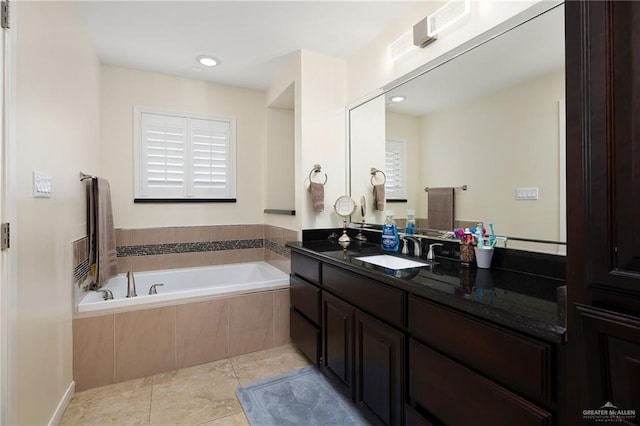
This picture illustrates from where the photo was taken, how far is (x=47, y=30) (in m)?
1.58

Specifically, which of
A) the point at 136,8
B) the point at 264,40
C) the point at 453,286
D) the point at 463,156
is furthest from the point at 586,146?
the point at 136,8

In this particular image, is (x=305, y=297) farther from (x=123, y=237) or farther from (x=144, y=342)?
(x=123, y=237)

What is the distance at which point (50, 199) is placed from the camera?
5.25 feet

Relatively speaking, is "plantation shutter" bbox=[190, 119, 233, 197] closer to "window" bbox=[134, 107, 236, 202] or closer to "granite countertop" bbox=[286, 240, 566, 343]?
"window" bbox=[134, 107, 236, 202]

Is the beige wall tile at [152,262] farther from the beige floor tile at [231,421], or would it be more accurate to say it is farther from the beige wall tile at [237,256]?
the beige floor tile at [231,421]

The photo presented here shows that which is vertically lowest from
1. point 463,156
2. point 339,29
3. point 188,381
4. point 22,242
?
point 188,381

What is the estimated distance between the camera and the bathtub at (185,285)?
2.13 metres

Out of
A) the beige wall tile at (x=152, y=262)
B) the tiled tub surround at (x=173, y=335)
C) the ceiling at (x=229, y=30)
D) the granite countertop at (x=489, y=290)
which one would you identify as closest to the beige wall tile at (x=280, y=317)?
the tiled tub surround at (x=173, y=335)

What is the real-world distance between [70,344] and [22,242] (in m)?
1.02

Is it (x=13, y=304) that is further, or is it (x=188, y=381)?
(x=188, y=381)

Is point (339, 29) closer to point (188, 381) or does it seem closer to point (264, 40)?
point (264, 40)

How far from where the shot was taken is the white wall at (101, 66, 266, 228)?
287 centimetres

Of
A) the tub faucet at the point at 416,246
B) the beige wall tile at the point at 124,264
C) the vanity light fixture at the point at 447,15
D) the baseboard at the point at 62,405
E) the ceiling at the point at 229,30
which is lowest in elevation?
the baseboard at the point at 62,405

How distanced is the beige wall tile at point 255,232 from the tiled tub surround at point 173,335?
3.50ft
